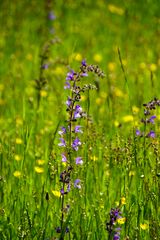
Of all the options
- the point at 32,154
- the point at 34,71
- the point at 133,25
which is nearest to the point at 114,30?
the point at 133,25

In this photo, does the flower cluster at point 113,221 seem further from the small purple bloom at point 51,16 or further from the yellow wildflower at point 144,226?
the small purple bloom at point 51,16

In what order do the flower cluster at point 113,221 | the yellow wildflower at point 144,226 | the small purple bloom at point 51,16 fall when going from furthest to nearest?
the small purple bloom at point 51,16 → the yellow wildflower at point 144,226 → the flower cluster at point 113,221

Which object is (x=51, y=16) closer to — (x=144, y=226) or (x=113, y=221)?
(x=144, y=226)

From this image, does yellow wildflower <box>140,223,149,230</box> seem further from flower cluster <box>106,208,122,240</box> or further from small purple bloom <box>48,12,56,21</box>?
small purple bloom <box>48,12,56,21</box>

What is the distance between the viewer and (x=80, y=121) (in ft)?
11.7

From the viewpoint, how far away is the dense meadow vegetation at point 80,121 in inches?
106

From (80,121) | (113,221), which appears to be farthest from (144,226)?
(80,121)

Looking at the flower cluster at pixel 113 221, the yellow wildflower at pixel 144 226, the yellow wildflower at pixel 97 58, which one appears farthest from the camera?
the yellow wildflower at pixel 97 58

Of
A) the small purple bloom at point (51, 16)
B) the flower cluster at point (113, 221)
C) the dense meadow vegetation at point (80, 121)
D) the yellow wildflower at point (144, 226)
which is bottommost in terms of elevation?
the flower cluster at point (113, 221)

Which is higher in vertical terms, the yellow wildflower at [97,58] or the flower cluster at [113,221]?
the yellow wildflower at [97,58]

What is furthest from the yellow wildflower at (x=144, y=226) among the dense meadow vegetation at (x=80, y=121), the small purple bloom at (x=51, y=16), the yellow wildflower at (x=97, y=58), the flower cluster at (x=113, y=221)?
the small purple bloom at (x=51, y=16)

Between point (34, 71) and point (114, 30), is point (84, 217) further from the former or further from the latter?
point (114, 30)

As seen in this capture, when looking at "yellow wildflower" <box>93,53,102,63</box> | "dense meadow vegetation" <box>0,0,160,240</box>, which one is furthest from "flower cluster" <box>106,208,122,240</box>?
"yellow wildflower" <box>93,53,102,63</box>

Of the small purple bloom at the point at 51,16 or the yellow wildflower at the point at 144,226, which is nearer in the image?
the yellow wildflower at the point at 144,226
